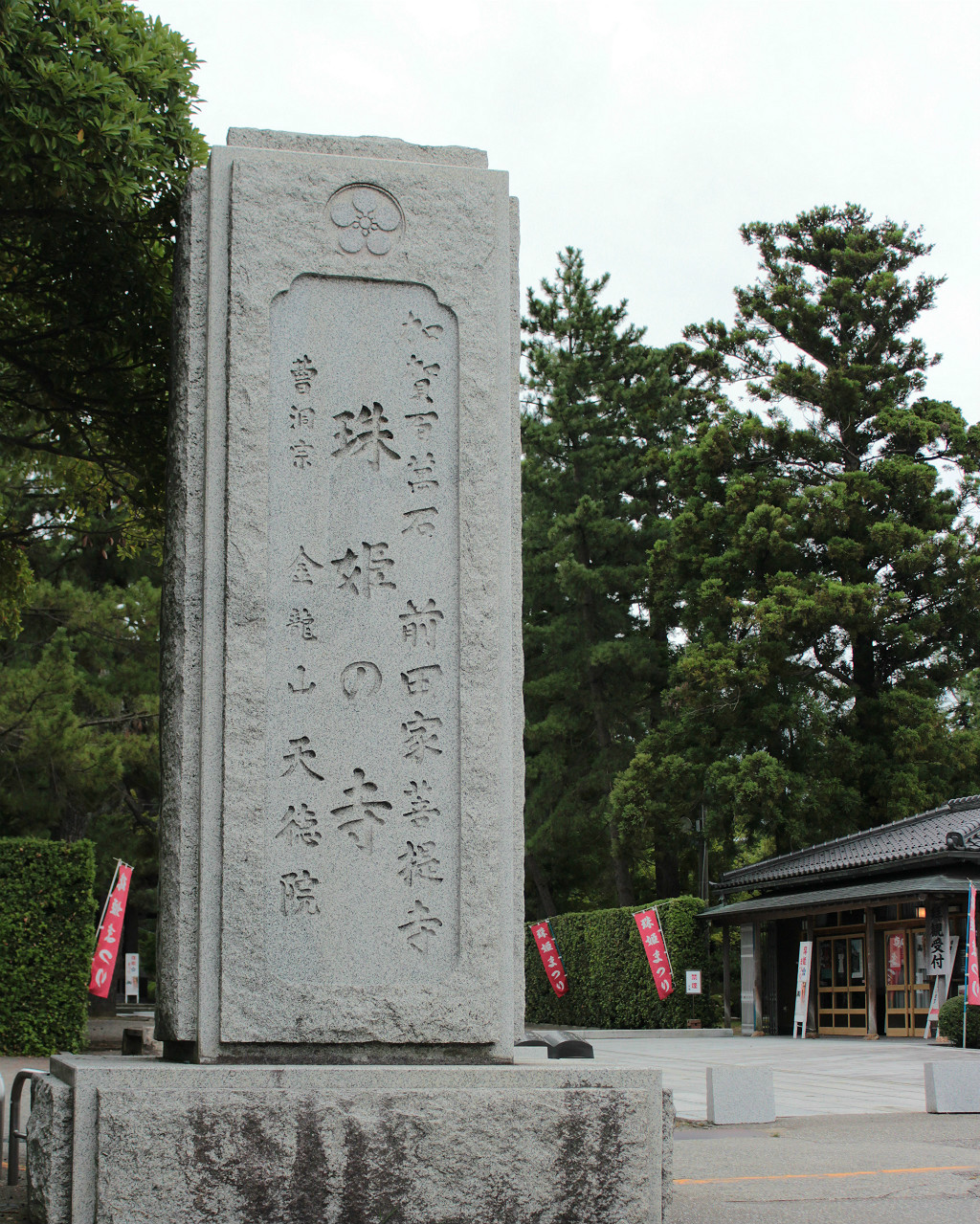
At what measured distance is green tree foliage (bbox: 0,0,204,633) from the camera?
6.96 m

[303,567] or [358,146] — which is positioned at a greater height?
[358,146]

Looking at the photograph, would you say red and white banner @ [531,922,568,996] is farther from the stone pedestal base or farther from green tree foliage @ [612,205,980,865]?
the stone pedestal base

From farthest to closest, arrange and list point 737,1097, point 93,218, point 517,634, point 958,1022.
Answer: point 958,1022 → point 737,1097 → point 93,218 → point 517,634

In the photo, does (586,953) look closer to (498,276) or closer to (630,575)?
(630,575)

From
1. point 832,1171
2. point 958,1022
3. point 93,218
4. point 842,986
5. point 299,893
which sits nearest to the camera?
point 299,893

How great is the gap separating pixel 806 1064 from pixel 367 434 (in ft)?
39.4

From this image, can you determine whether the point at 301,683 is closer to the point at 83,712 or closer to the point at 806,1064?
the point at 806,1064

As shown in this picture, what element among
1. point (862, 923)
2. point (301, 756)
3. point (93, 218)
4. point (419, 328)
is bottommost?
point (862, 923)

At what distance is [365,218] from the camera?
16.0ft

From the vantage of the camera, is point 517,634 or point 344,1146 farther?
point 517,634

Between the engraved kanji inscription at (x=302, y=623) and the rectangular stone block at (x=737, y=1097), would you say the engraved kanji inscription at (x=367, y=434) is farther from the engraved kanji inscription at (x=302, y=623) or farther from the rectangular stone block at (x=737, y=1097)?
the rectangular stone block at (x=737, y=1097)

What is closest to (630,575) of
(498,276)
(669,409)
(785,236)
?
(669,409)

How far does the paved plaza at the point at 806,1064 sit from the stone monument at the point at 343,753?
2.07 feet

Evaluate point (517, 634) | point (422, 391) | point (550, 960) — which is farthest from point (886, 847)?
point (422, 391)
